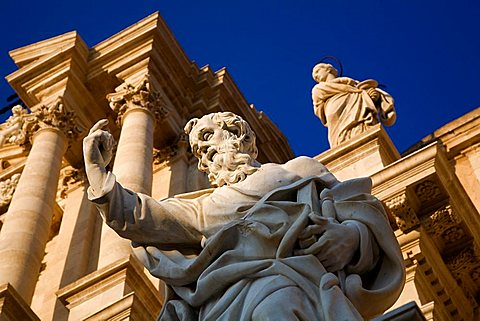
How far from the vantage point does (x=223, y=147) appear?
6.07 m

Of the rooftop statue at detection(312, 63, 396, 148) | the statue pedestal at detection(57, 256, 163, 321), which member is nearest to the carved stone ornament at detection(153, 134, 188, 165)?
the rooftop statue at detection(312, 63, 396, 148)

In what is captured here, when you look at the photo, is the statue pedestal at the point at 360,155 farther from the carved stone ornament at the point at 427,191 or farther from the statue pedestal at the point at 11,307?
the statue pedestal at the point at 11,307

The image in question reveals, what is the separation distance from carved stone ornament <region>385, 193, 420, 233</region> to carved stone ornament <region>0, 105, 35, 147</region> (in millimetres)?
8842

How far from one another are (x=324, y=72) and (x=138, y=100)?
3.94 m

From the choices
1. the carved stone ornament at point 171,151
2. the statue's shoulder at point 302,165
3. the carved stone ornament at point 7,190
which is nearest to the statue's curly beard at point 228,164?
the statue's shoulder at point 302,165

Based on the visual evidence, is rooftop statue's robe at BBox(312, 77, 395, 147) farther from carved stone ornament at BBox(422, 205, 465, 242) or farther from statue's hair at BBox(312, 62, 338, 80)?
carved stone ornament at BBox(422, 205, 465, 242)

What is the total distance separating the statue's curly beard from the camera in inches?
234

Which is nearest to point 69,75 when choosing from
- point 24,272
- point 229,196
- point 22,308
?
point 24,272

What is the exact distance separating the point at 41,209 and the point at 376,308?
10741 millimetres

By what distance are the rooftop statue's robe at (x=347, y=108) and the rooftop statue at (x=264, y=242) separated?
6871 millimetres

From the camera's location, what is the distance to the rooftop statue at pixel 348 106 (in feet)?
41.8

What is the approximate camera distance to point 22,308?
1181cm

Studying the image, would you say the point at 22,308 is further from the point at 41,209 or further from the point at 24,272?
the point at 41,209

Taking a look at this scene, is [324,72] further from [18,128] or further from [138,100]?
[18,128]
